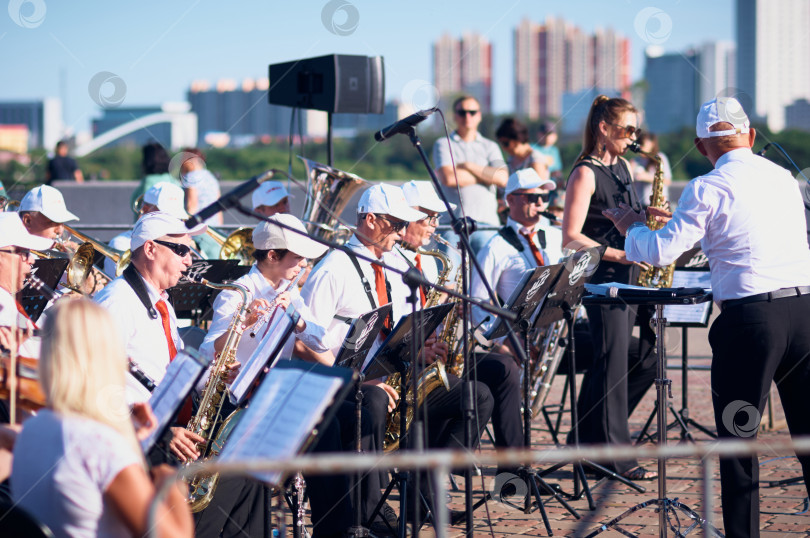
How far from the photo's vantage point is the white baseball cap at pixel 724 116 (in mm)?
4383

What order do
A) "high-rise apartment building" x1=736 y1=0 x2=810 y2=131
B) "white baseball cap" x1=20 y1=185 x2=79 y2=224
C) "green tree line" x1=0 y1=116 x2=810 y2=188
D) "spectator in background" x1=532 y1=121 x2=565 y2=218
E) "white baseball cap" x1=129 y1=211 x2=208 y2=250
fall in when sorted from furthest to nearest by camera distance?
"high-rise apartment building" x1=736 y1=0 x2=810 y2=131, "green tree line" x1=0 y1=116 x2=810 y2=188, "spectator in background" x1=532 y1=121 x2=565 y2=218, "white baseball cap" x1=20 y1=185 x2=79 y2=224, "white baseball cap" x1=129 y1=211 x2=208 y2=250

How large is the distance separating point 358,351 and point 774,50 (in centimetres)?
11592

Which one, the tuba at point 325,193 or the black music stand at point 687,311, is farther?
the tuba at point 325,193

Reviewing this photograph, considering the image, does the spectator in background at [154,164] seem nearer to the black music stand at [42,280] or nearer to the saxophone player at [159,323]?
the black music stand at [42,280]

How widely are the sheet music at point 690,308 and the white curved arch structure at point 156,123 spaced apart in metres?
40.7

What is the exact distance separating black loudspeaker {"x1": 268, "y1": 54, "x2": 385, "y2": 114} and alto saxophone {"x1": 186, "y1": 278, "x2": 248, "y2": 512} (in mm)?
4258

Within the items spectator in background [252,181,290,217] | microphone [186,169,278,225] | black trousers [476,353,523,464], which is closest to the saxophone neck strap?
microphone [186,169,278,225]

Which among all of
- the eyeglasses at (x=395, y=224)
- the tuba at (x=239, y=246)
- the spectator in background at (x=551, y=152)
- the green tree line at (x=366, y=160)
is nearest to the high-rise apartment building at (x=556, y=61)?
the green tree line at (x=366, y=160)

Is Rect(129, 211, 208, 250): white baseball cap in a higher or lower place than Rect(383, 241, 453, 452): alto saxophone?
higher

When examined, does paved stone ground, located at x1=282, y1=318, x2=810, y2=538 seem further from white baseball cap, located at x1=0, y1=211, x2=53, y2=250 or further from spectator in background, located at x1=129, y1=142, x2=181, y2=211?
spectator in background, located at x1=129, y1=142, x2=181, y2=211

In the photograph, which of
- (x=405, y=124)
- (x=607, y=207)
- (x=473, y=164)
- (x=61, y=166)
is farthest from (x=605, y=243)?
(x=61, y=166)

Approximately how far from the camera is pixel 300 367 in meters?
3.33

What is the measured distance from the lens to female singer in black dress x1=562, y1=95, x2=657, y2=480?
5828 millimetres

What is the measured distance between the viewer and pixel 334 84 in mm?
8680
